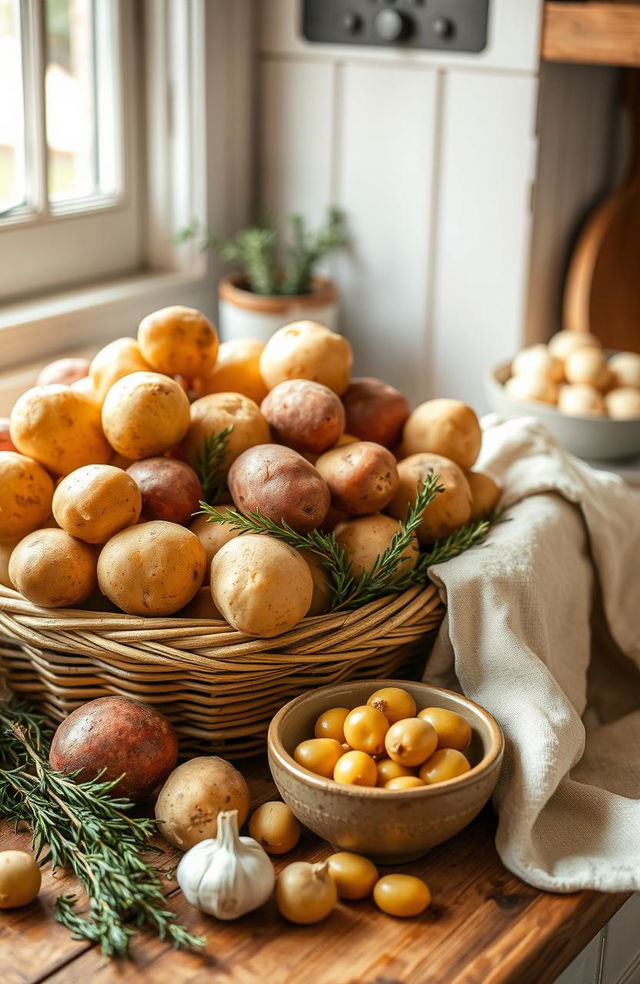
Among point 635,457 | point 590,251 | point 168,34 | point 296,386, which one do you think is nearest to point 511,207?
point 590,251

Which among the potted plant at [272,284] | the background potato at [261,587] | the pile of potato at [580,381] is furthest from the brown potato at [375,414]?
the potted plant at [272,284]

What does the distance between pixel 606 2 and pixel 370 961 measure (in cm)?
131

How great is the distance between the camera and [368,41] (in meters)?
1.65

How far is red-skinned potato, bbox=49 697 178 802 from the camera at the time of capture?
2.85 feet

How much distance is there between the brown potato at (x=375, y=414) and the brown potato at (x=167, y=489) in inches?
7.3

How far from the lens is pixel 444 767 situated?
0.82 m

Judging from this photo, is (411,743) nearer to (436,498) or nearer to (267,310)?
(436,498)

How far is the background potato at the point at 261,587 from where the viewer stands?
0.86 m

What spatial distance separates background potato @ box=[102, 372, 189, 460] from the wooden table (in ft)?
1.15

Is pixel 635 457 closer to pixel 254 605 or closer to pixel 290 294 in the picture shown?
pixel 290 294

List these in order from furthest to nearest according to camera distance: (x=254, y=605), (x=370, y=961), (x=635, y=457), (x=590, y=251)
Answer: (x=590, y=251) < (x=635, y=457) < (x=254, y=605) < (x=370, y=961)

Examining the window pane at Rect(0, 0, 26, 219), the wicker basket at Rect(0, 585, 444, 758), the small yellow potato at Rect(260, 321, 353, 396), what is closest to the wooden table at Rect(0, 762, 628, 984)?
the wicker basket at Rect(0, 585, 444, 758)

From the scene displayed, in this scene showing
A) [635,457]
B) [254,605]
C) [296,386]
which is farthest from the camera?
[635,457]

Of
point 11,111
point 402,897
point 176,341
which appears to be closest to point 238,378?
point 176,341
